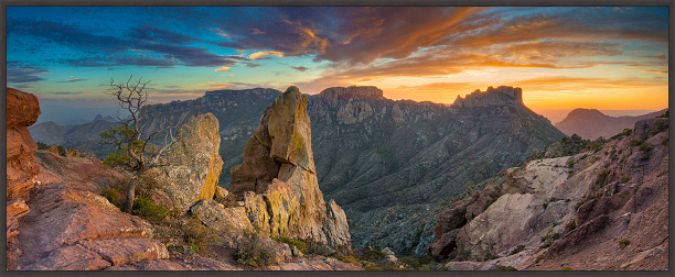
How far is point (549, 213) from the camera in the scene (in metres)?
17.2

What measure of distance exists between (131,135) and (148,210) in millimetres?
2220

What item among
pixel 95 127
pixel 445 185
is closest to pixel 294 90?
pixel 95 127

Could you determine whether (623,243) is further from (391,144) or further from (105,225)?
(391,144)

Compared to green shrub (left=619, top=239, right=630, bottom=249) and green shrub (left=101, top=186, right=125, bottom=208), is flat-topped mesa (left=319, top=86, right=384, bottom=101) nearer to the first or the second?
green shrub (left=619, top=239, right=630, bottom=249)

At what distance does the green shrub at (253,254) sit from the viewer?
32.8 ft

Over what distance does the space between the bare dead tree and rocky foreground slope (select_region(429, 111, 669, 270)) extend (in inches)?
411

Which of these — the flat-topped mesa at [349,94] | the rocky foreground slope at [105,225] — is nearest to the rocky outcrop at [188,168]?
the rocky foreground slope at [105,225]

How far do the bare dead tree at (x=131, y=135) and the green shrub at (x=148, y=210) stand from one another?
0.54 feet

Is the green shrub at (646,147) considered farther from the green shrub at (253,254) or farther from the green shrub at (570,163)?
the green shrub at (253,254)

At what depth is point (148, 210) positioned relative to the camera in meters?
10.3

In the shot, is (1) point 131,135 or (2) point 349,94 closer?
(1) point 131,135

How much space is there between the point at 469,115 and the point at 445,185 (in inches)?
1793

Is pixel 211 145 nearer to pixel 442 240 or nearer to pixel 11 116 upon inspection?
pixel 11 116

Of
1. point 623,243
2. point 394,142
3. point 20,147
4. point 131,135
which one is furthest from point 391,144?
point 20,147
